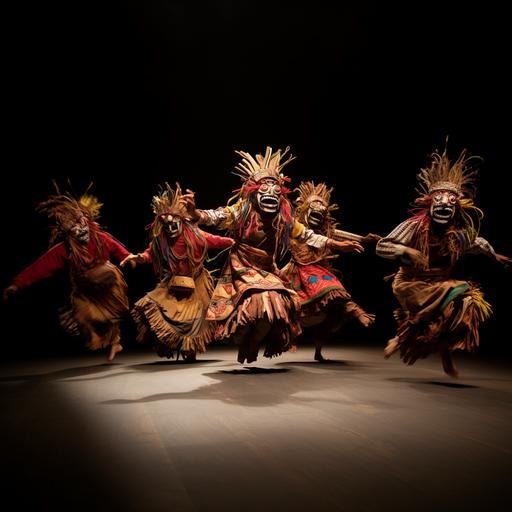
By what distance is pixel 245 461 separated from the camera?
1847mm

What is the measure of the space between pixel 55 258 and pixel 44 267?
0.12 m

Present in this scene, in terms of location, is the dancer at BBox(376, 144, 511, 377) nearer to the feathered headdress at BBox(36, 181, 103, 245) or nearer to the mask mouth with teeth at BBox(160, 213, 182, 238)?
the mask mouth with teeth at BBox(160, 213, 182, 238)

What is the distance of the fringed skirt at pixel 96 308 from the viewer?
4.72 m

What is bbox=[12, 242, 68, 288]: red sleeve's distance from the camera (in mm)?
4512

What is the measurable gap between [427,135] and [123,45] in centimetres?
326

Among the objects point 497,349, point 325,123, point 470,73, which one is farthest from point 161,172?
point 497,349

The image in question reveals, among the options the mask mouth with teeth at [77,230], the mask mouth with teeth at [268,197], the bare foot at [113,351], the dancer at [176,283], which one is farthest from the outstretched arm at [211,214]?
the bare foot at [113,351]

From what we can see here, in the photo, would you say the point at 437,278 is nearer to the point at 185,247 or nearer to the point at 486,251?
the point at 486,251

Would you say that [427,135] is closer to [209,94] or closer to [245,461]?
[209,94]

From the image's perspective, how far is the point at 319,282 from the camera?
4.68m

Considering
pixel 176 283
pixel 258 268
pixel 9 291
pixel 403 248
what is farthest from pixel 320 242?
pixel 9 291

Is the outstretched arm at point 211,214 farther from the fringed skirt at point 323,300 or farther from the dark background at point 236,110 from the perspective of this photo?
the dark background at point 236,110

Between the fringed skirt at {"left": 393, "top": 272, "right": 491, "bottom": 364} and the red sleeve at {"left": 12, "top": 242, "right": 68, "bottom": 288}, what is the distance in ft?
9.43

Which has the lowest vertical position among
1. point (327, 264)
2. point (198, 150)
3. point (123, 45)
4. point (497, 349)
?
point (497, 349)
